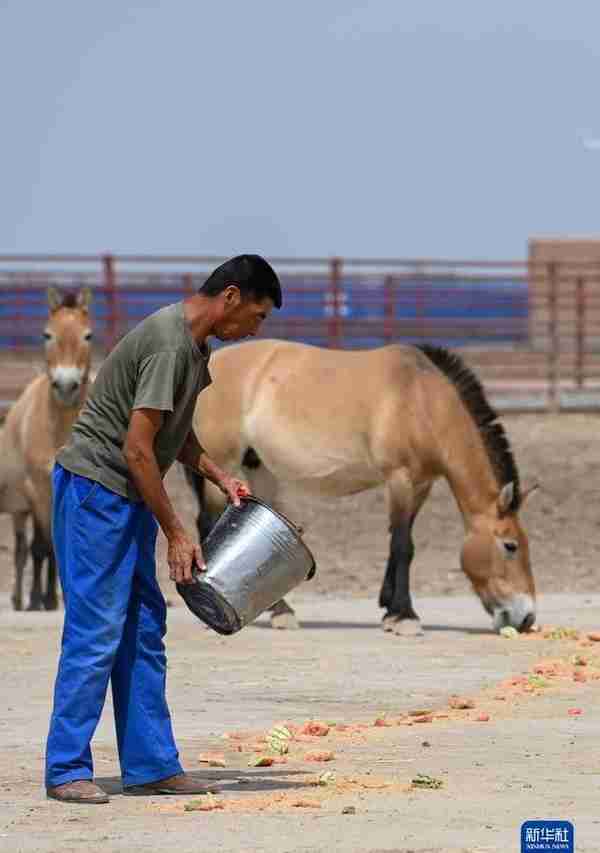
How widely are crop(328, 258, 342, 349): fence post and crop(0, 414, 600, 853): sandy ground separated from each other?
7.45m

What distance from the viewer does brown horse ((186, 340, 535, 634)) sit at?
12.8 meters

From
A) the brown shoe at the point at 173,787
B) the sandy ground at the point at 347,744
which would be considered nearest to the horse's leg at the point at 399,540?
the sandy ground at the point at 347,744

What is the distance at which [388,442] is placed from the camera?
13023 millimetres

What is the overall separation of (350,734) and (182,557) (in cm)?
171

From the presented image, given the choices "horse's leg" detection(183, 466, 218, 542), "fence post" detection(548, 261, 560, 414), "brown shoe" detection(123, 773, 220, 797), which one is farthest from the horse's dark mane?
"fence post" detection(548, 261, 560, 414)

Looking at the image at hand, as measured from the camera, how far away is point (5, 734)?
8.13 metres

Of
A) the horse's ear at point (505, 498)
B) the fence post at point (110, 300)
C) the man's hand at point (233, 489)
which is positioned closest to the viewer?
the man's hand at point (233, 489)

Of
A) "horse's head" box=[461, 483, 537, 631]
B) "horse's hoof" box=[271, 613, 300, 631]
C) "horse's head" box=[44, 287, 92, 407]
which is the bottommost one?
"horse's hoof" box=[271, 613, 300, 631]

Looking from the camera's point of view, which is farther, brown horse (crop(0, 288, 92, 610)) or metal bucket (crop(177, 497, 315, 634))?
brown horse (crop(0, 288, 92, 610))

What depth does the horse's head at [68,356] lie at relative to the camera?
14.5 metres

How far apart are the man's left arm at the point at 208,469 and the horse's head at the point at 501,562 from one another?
5700 mm

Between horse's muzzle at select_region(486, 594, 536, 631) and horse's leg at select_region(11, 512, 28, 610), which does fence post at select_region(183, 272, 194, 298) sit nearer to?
horse's leg at select_region(11, 512, 28, 610)

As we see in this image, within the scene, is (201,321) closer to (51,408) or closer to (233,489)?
(233,489)

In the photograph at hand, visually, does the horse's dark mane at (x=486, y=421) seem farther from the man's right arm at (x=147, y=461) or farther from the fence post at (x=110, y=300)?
the fence post at (x=110, y=300)
